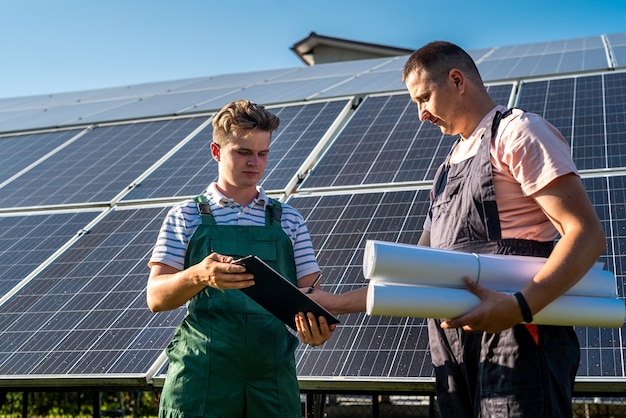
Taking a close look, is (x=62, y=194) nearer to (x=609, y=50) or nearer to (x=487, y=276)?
(x=487, y=276)

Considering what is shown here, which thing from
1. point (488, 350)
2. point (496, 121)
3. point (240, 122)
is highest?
point (240, 122)

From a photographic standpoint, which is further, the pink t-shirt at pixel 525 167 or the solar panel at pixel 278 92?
the solar panel at pixel 278 92

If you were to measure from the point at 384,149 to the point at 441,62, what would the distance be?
3.65 meters

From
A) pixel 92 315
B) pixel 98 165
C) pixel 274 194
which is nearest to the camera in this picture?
pixel 92 315

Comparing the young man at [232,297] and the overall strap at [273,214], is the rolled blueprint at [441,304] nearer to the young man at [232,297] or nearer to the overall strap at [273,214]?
the young man at [232,297]

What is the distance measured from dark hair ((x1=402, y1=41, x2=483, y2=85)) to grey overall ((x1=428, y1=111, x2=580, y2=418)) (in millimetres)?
244

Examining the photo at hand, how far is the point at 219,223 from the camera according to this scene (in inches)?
142

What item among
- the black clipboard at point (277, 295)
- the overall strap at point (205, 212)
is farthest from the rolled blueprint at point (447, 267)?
the overall strap at point (205, 212)

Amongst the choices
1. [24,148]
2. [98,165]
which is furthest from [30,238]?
[24,148]

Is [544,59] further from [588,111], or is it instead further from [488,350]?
[488,350]

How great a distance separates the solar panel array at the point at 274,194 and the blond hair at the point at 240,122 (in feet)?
5.08

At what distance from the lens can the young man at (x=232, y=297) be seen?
3.41 metres

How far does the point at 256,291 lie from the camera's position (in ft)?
10.6

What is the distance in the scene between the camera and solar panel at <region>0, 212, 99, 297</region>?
20.6 ft
